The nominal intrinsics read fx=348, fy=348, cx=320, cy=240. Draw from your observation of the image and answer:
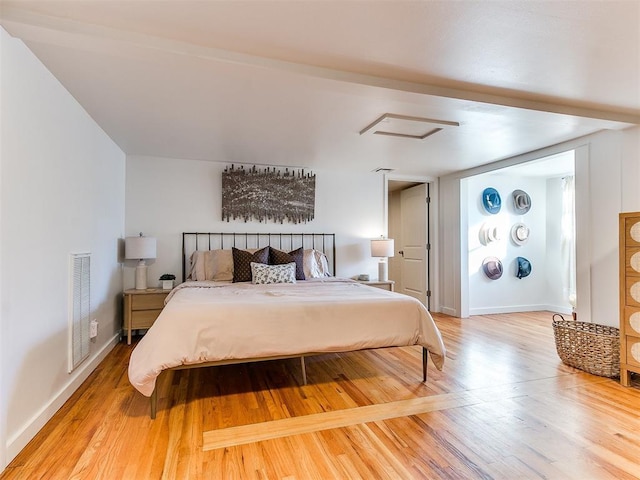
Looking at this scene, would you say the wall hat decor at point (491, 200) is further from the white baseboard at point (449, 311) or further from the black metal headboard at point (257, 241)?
the black metal headboard at point (257, 241)

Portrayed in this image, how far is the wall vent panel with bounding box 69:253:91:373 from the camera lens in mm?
2553

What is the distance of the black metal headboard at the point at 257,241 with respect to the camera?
15.1 ft

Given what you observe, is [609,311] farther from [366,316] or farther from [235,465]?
[235,465]

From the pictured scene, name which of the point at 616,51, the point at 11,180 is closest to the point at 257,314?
the point at 11,180

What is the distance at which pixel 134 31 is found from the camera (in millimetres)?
1819

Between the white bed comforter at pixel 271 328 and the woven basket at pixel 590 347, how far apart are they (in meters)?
1.37

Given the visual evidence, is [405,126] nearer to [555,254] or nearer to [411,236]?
[411,236]

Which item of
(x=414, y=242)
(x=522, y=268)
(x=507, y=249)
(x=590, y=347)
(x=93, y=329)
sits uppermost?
(x=414, y=242)

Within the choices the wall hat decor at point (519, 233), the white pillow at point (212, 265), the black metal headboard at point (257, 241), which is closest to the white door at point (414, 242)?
the wall hat decor at point (519, 233)

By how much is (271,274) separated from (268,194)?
1.45 meters

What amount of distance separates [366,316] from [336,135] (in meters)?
1.92

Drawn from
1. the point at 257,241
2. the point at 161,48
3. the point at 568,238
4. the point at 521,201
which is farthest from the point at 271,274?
the point at 568,238

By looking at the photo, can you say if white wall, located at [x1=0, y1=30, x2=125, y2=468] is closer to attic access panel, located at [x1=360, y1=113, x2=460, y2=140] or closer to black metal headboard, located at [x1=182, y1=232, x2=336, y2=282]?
black metal headboard, located at [x1=182, y1=232, x2=336, y2=282]

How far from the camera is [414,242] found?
6262mm
